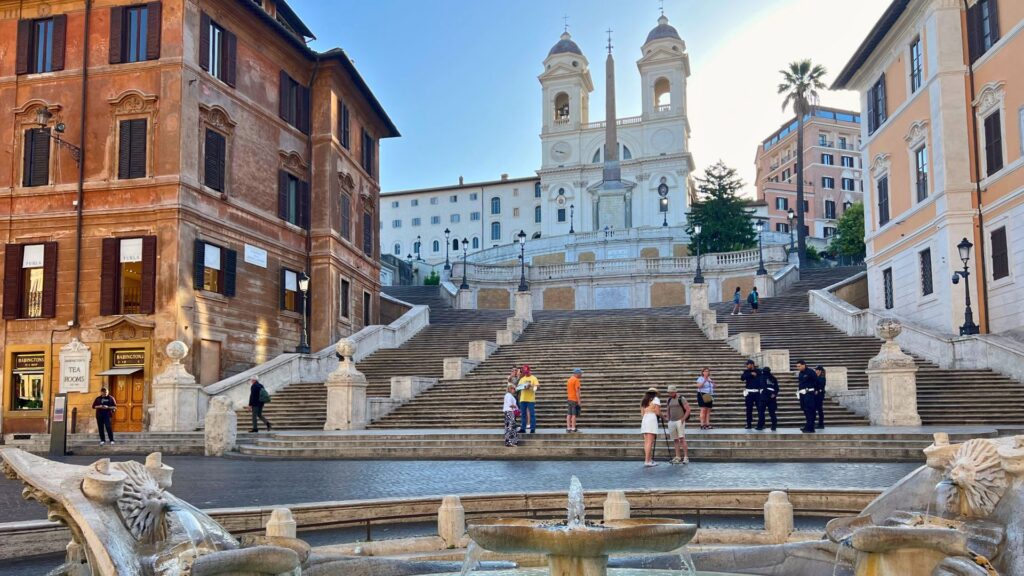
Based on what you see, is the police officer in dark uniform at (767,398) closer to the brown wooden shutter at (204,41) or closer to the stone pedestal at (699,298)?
the stone pedestal at (699,298)

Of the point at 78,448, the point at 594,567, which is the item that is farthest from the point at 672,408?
the point at 78,448

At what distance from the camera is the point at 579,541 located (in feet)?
15.6

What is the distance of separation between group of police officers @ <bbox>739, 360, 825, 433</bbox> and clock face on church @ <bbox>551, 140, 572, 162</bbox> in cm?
7806

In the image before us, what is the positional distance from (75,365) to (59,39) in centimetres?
1042

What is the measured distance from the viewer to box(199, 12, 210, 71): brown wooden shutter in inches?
1078

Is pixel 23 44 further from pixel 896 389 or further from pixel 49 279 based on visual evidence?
pixel 896 389

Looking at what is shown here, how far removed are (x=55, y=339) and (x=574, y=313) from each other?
20911 millimetres

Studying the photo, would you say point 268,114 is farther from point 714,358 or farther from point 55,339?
point 714,358

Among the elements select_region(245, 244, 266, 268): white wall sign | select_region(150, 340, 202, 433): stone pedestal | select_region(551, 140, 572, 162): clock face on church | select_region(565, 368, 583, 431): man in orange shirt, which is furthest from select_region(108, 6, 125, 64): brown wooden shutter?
select_region(551, 140, 572, 162): clock face on church

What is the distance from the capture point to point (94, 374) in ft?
83.7

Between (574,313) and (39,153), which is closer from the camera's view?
(39,153)

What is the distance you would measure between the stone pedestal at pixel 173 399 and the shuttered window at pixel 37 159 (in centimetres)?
892

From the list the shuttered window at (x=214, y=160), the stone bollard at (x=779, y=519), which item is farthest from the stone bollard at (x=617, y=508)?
the shuttered window at (x=214, y=160)

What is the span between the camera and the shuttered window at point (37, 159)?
88.6 feet
